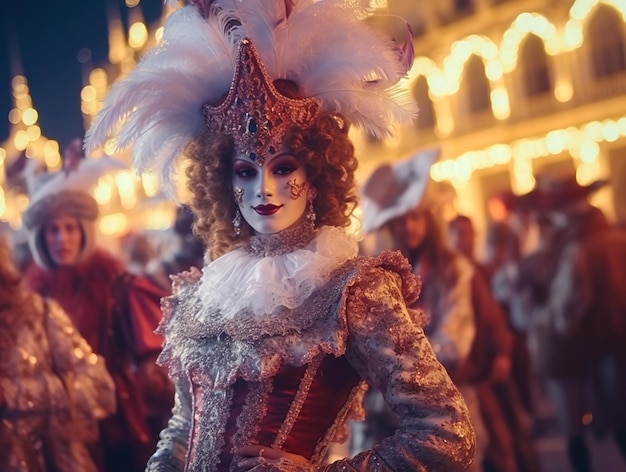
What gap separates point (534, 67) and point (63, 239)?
16361 millimetres

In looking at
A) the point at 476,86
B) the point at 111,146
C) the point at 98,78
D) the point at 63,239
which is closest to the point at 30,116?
the point at 98,78

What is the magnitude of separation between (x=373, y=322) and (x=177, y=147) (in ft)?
2.77

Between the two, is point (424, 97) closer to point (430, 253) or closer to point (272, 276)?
point (430, 253)

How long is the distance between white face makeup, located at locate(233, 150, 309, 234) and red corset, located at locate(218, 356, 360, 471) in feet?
1.33

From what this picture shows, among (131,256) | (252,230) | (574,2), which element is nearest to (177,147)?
(252,230)

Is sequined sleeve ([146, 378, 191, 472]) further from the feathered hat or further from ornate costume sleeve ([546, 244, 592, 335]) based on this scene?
ornate costume sleeve ([546, 244, 592, 335])

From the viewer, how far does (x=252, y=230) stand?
213 cm

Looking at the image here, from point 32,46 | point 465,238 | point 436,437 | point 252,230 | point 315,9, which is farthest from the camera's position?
point 32,46

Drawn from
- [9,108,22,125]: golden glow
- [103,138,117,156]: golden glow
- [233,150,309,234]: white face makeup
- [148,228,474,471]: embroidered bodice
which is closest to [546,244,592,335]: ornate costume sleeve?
[148,228,474,471]: embroidered bodice

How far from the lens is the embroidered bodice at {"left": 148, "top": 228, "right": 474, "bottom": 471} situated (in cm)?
174

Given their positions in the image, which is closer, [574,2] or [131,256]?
[131,256]

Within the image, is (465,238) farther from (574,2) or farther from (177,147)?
(574,2)

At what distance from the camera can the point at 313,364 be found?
6.02ft

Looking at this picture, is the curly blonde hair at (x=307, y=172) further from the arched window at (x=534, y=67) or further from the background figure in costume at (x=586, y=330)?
the arched window at (x=534, y=67)
